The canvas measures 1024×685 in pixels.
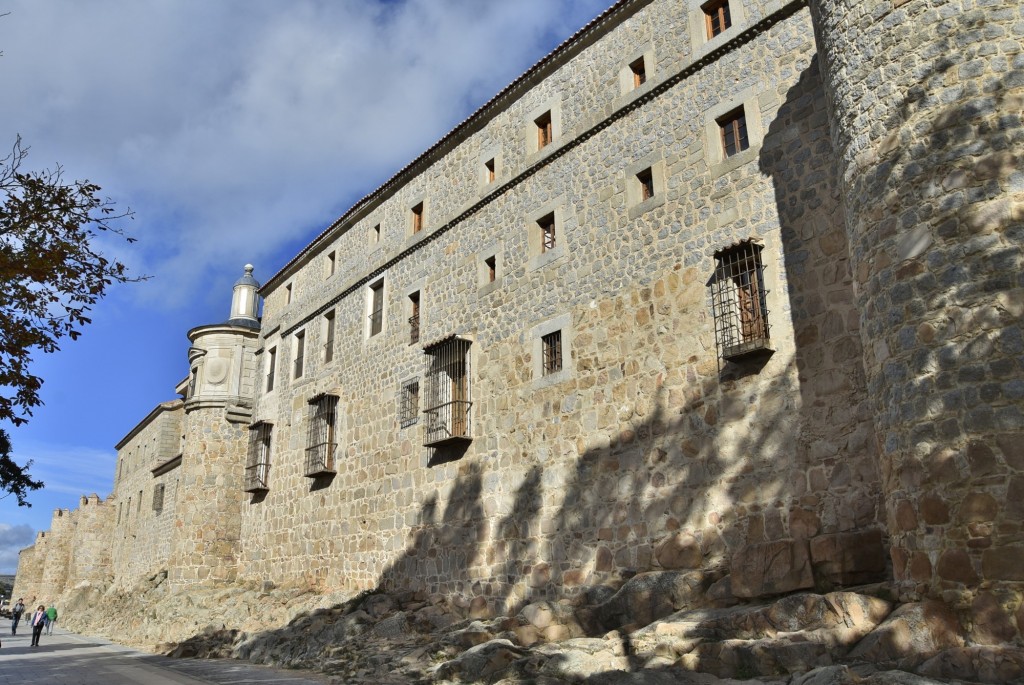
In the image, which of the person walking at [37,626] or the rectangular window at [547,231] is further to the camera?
the person walking at [37,626]

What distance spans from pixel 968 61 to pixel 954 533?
4013 millimetres

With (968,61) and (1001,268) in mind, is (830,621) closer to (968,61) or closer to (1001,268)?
(1001,268)

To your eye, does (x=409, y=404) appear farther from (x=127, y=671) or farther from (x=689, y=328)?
(x=689, y=328)

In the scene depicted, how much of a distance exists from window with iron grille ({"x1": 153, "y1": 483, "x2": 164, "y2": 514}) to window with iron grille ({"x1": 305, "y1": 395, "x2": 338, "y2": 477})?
11.2 metres

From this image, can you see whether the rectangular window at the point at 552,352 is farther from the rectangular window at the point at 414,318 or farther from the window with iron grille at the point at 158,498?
the window with iron grille at the point at 158,498

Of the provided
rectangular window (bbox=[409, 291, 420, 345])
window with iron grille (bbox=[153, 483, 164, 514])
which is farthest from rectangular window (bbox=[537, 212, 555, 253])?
window with iron grille (bbox=[153, 483, 164, 514])

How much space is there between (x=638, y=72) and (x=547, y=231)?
290 centimetres

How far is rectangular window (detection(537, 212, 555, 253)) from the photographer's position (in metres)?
13.0

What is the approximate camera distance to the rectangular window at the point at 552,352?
39.7 feet

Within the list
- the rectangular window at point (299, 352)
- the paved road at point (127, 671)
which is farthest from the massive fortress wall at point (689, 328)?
the paved road at point (127, 671)

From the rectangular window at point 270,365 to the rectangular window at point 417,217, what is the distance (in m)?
6.81

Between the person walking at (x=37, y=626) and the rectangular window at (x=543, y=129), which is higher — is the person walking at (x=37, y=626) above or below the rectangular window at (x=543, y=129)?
below

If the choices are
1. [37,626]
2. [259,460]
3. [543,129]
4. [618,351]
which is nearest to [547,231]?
[543,129]

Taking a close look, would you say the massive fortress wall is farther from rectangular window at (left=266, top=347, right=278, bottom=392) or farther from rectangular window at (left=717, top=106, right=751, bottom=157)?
rectangular window at (left=266, top=347, right=278, bottom=392)
